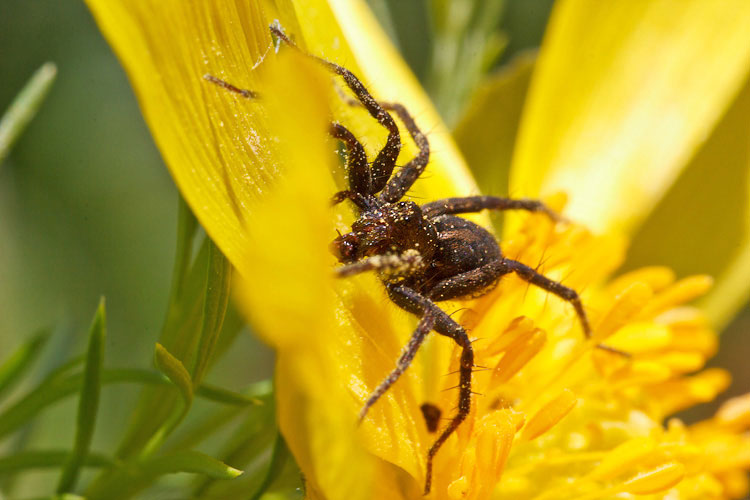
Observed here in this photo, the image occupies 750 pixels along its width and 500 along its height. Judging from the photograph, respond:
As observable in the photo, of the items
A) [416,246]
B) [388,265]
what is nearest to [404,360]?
[388,265]

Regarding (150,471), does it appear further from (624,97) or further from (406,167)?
(624,97)

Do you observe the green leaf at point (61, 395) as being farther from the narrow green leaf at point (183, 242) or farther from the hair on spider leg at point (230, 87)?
the hair on spider leg at point (230, 87)

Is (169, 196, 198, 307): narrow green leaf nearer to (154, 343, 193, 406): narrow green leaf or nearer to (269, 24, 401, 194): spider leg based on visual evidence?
(154, 343, 193, 406): narrow green leaf

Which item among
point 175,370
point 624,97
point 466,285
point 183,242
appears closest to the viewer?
point 175,370

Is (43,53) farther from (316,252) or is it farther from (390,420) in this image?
(316,252)

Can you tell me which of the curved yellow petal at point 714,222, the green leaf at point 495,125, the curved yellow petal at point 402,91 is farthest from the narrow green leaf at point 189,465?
the curved yellow petal at point 714,222
